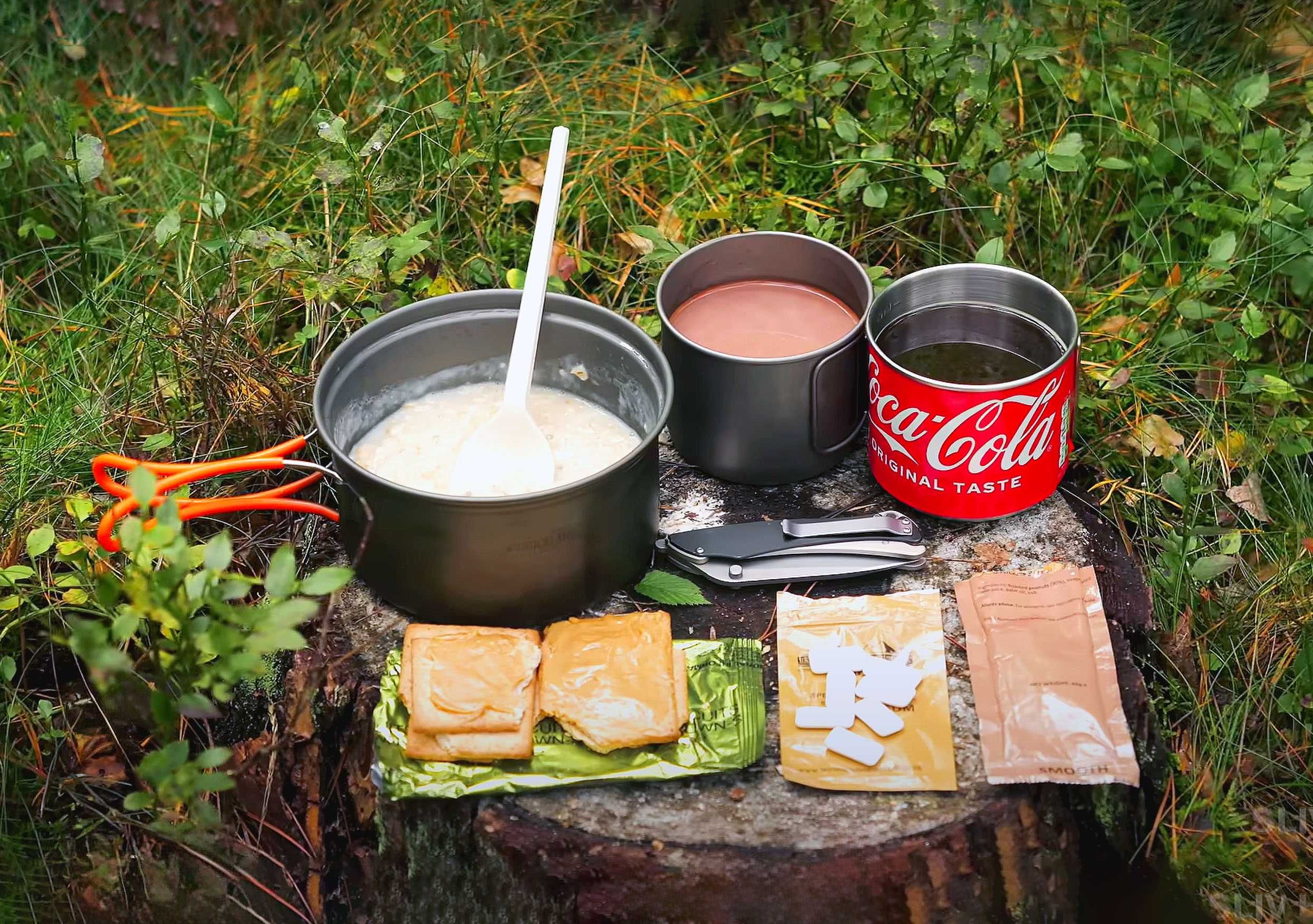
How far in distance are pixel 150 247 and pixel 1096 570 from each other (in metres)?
2.16

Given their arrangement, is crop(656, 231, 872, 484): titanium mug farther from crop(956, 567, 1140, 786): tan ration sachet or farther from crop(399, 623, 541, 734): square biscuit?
crop(399, 623, 541, 734): square biscuit

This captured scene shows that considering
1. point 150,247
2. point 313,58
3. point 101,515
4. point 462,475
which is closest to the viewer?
point 462,475

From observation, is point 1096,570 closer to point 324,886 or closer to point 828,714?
point 828,714

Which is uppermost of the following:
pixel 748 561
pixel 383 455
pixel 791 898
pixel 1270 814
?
pixel 383 455

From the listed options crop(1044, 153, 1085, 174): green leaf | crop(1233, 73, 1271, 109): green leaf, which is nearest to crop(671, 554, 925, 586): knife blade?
crop(1044, 153, 1085, 174): green leaf

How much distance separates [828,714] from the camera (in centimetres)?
168

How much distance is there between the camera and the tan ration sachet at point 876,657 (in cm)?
162

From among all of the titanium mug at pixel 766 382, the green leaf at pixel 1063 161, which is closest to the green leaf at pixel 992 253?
the green leaf at pixel 1063 161

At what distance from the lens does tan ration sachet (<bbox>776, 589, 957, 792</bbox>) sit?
162 cm

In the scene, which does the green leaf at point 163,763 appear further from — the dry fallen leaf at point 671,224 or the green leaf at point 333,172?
the dry fallen leaf at point 671,224

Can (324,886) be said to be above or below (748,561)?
below

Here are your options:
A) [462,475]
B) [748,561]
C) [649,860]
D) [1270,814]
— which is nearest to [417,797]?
[649,860]

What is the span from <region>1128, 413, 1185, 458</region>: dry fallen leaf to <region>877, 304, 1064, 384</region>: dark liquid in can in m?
0.46

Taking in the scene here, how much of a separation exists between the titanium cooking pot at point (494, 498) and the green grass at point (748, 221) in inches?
13.4
